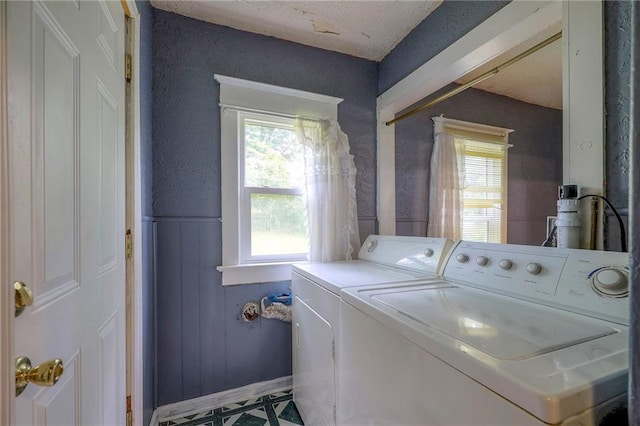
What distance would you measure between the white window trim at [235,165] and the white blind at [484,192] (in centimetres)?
185

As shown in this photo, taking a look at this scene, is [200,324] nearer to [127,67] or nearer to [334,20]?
[127,67]

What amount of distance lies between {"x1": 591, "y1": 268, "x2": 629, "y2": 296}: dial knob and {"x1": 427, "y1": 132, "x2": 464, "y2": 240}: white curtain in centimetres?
149

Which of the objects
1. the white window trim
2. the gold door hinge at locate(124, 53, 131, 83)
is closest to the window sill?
the white window trim

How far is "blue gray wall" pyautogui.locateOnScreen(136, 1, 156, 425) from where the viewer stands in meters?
1.38

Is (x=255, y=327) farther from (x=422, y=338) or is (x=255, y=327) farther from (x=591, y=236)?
(x=591, y=236)

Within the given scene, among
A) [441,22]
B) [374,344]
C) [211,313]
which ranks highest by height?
[441,22]

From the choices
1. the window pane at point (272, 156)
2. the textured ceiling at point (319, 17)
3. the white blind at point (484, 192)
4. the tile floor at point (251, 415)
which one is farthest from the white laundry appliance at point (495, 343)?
the white blind at point (484, 192)

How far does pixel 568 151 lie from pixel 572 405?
39.5 inches

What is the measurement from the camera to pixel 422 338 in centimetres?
72

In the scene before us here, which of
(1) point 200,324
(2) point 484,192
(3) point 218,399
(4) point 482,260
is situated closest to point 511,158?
(2) point 484,192

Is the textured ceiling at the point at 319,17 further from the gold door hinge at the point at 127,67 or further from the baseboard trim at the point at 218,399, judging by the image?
the baseboard trim at the point at 218,399

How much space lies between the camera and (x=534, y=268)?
100cm

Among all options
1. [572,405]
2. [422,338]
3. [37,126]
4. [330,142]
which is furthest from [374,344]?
[330,142]

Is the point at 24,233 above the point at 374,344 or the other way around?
above
